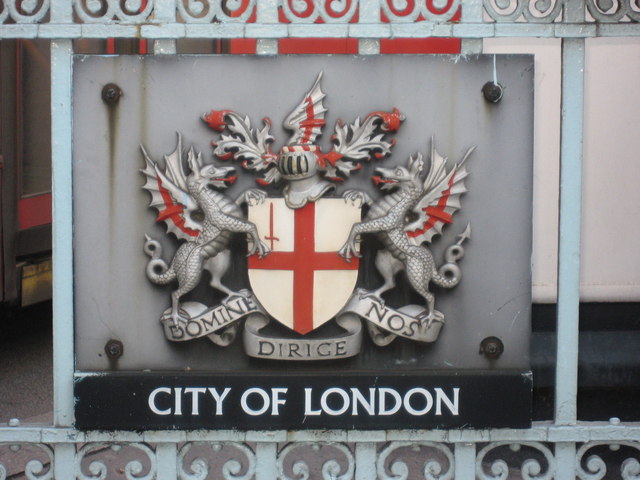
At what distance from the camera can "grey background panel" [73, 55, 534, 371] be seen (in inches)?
155

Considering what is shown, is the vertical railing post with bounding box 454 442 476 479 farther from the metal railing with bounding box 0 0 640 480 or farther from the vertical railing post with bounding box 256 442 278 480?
the vertical railing post with bounding box 256 442 278 480

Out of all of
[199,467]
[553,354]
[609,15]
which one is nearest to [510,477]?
[553,354]

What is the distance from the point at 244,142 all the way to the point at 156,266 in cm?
59

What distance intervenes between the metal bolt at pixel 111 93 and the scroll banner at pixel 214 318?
856mm

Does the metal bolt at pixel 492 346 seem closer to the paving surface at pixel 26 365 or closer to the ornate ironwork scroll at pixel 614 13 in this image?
the ornate ironwork scroll at pixel 614 13

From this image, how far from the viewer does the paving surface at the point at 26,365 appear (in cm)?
726

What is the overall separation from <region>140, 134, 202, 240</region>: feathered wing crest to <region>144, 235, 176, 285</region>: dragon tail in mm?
98

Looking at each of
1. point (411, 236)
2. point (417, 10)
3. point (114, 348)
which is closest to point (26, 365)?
point (114, 348)

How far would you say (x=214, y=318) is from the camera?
13.0 feet

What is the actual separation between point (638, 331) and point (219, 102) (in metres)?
3.30

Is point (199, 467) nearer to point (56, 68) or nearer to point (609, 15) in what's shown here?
point (56, 68)

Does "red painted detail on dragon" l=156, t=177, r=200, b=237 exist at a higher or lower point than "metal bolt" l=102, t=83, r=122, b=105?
lower

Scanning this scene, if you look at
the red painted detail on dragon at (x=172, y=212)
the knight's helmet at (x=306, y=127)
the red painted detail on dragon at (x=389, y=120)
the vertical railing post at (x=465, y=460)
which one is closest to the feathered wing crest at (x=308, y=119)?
the knight's helmet at (x=306, y=127)

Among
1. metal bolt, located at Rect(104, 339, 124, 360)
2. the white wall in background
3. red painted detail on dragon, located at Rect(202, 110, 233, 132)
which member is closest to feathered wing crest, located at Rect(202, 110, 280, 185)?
red painted detail on dragon, located at Rect(202, 110, 233, 132)
